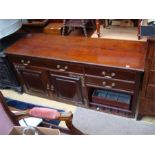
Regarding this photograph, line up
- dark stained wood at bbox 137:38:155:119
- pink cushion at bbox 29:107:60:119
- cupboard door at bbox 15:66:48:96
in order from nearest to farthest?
pink cushion at bbox 29:107:60:119 → dark stained wood at bbox 137:38:155:119 → cupboard door at bbox 15:66:48:96

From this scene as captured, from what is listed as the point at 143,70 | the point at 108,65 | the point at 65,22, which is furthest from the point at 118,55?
the point at 65,22

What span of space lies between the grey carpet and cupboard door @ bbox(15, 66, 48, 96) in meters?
0.46

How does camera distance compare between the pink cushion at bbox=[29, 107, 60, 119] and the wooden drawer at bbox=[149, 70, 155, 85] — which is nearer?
the pink cushion at bbox=[29, 107, 60, 119]

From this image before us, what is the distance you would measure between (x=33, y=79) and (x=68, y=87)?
0.41 metres

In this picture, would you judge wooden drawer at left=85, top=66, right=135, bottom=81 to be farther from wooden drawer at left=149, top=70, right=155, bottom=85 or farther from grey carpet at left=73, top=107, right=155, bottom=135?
grey carpet at left=73, top=107, right=155, bottom=135

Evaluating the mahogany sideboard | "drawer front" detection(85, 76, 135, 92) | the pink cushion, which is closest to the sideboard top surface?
the mahogany sideboard

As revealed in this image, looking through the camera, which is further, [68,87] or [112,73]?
[68,87]

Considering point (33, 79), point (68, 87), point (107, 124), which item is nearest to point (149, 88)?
point (107, 124)

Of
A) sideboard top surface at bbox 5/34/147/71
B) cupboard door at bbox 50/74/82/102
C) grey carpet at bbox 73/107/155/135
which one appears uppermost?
sideboard top surface at bbox 5/34/147/71

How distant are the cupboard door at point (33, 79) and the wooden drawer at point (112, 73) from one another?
1.68ft

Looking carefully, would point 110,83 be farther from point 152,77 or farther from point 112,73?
point 152,77

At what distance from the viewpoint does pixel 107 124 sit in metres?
1.79

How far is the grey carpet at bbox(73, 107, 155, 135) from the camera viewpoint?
1700mm
